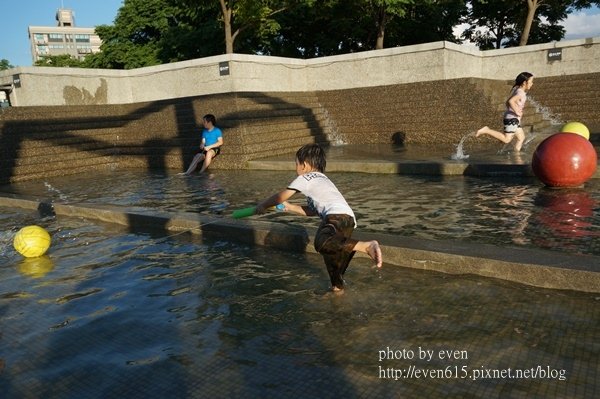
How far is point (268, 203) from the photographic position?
15.5 ft

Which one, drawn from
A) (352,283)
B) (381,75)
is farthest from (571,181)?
(381,75)

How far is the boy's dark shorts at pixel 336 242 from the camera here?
14.5 ft

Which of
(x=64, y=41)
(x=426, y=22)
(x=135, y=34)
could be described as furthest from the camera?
(x=64, y=41)

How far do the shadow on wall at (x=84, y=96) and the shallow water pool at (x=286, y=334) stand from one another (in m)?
15.1

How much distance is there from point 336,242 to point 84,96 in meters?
18.0

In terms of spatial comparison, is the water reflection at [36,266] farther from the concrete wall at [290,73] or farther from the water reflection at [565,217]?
the concrete wall at [290,73]

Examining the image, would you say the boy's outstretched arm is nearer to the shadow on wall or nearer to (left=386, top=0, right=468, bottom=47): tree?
the shadow on wall

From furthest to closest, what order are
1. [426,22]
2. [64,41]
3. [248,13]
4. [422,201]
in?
1. [64,41]
2. [426,22]
3. [248,13]
4. [422,201]

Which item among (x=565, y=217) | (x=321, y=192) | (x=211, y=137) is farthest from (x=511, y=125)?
(x=321, y=192)

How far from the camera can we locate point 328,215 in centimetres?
455

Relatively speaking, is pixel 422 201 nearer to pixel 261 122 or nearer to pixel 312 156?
pixel 312 156

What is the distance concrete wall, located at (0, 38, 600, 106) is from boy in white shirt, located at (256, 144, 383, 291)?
13.2m

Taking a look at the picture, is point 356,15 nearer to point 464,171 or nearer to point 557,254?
point 464,171

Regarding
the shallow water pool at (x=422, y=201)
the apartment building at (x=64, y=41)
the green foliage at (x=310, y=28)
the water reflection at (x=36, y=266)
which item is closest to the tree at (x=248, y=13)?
the green foliage at (x=310, y=28)
